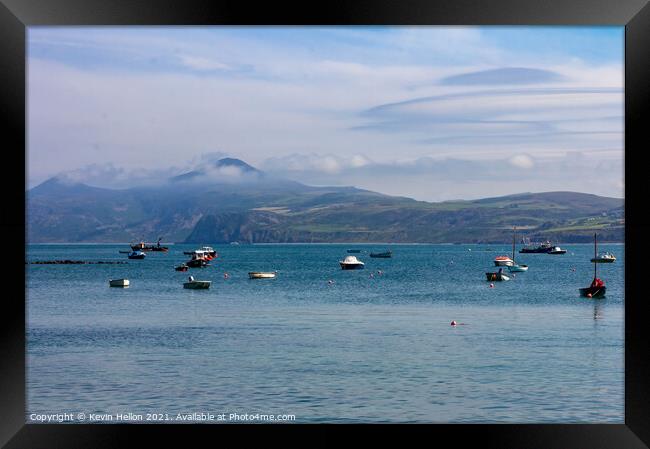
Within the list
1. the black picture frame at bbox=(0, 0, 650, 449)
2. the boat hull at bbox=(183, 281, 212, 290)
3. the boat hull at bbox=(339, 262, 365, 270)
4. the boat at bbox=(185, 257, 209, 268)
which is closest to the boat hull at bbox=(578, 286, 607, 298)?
the boat hull at bbox=(183, 281, 212, 290)

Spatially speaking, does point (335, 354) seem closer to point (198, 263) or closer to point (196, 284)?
point (196, 284)

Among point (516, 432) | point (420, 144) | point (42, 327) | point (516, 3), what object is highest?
point (420, 144)

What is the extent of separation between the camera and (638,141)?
6.45 meters

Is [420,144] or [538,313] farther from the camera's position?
[420,144]

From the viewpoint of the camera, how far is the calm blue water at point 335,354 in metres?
13.4

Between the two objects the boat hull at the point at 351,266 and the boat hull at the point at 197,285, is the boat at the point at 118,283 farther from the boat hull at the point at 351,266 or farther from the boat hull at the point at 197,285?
the boat hull at the point at 351,266

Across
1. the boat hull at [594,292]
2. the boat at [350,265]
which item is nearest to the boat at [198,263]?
the boat at [350,265]

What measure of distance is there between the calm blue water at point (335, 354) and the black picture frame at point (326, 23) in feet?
18.6

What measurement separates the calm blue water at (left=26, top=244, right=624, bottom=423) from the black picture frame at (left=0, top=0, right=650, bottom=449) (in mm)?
5679

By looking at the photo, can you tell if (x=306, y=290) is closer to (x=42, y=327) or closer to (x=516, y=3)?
(x=42, y=327)

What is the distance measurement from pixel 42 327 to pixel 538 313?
17036 millimetres

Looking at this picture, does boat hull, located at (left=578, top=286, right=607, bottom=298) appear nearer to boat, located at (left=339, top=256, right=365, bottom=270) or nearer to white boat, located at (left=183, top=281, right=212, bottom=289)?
white boat, located at (left=183, top=281, right=212, bottom=289)

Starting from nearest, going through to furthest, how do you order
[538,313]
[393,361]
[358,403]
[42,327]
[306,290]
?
[358,403]
[393,361]
[42,327]
[538,313]
[306,290]

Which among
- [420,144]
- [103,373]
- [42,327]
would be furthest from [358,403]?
[420,144]
